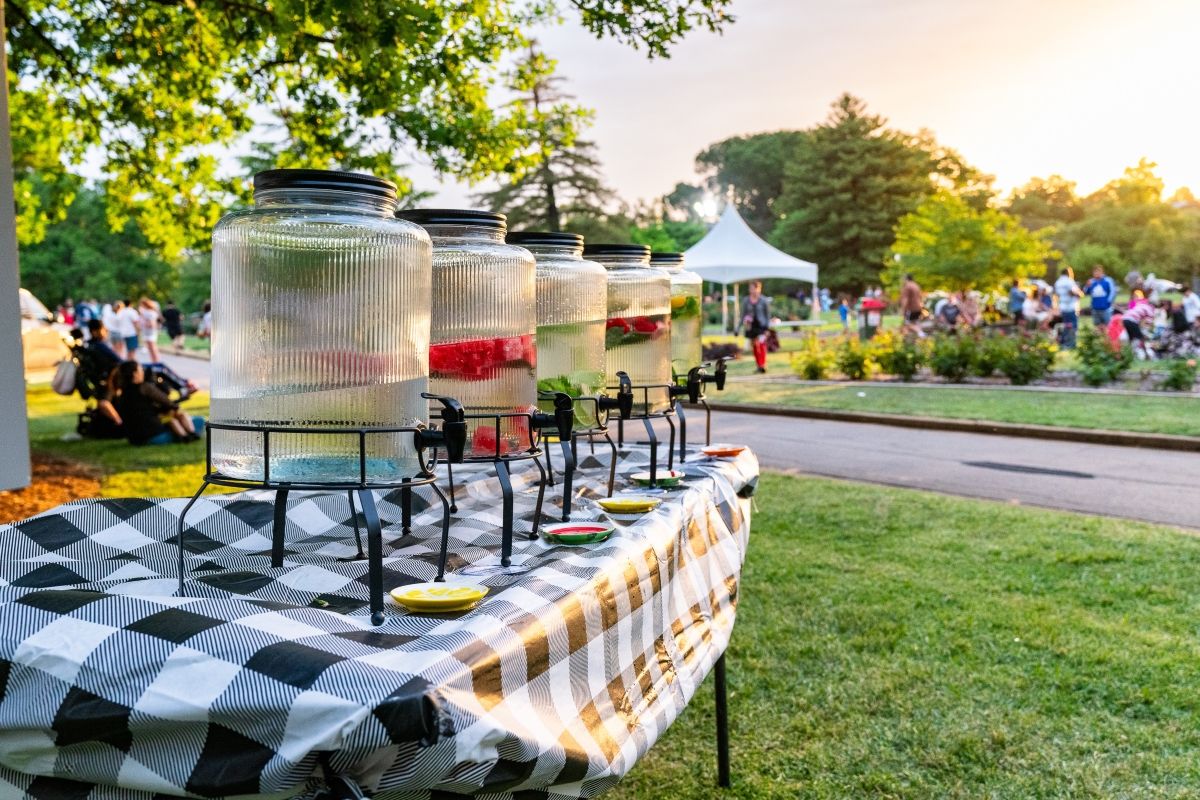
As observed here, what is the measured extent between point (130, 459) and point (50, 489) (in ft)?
6.30

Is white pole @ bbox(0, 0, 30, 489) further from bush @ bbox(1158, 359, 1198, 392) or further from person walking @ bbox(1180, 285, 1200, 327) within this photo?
person walking @ bbox(1180, 285, 1200, 327)

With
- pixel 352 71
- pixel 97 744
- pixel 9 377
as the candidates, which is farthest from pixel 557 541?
pixel 352 71

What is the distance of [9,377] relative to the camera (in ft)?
17.8

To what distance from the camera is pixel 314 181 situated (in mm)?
1438

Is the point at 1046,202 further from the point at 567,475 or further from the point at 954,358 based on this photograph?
the point at 567,475

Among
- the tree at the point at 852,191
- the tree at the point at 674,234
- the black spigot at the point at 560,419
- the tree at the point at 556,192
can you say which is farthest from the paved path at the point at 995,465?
the tree at the point at 852,191

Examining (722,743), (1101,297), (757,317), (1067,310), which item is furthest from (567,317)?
(1067,310)

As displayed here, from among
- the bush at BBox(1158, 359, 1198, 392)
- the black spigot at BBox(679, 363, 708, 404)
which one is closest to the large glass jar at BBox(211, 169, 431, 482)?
the black spigot at BBox(679, 363, 708, 404)

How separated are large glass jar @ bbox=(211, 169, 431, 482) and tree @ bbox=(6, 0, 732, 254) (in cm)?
361

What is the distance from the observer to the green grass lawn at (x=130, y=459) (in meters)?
7.97

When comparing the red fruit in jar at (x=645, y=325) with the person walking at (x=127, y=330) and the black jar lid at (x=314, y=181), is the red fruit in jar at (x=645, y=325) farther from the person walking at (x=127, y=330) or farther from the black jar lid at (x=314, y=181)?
the person walking at (x=127, y=330)

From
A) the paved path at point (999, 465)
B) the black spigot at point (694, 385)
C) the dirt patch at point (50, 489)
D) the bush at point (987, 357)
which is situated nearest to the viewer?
the black spigot at point (694, 385)

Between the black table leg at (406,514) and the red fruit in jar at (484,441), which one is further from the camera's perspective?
the black table leg at (406,514)

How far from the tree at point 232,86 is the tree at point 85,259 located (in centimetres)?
4880
